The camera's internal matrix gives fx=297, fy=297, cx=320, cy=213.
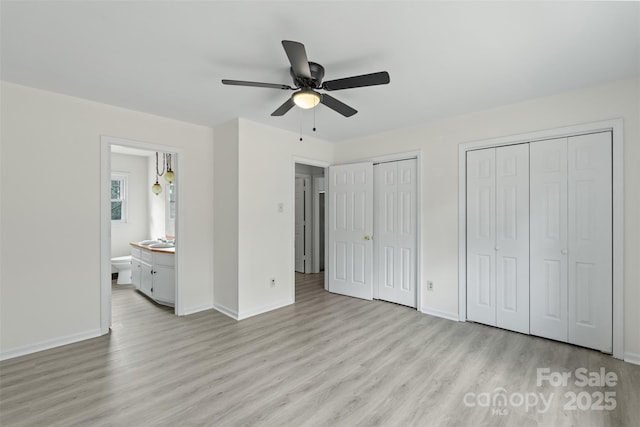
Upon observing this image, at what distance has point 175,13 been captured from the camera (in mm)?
1764

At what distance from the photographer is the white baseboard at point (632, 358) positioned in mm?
2600

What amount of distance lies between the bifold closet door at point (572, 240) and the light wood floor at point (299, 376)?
0.82 ft

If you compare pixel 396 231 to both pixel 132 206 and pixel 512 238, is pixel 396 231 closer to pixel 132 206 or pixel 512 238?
pixel 512 238

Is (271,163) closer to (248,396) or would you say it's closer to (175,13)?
(175,13)

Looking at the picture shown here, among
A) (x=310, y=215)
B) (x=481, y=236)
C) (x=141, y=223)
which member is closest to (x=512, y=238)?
(x=481, y=236)

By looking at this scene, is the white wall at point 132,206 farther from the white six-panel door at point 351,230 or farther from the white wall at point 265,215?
the white six-panel door at point 351,230

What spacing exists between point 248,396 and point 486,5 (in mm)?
2973

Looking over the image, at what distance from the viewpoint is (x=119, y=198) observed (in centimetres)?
619

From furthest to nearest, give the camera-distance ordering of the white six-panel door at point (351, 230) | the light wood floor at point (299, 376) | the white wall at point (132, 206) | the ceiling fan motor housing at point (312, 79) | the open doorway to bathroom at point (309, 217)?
the open doorway to bathroom at point (309, 217), the white wall at point (132, 206), the white six-panel door at point (351, 230), the ceiling fan motor housing at point (312, 79), the light wood floor at point (299, 376)

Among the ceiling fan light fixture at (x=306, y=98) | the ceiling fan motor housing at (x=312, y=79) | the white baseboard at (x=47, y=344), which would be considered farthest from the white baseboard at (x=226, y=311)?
the ceiling fan motor housing at (x=312, y=79)

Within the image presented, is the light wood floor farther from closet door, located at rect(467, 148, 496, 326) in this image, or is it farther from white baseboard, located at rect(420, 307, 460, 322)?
closet door, located at rect(467, 148, 496, 326)

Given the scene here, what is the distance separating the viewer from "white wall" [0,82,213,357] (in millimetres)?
2738

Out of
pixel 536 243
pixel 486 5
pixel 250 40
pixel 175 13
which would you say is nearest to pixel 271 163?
pixel 250 40

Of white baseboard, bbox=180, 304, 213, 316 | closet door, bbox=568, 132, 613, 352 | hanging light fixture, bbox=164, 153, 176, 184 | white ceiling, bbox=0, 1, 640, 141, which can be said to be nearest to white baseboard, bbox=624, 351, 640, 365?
closet door, bbox=568, 132, 613, 352
